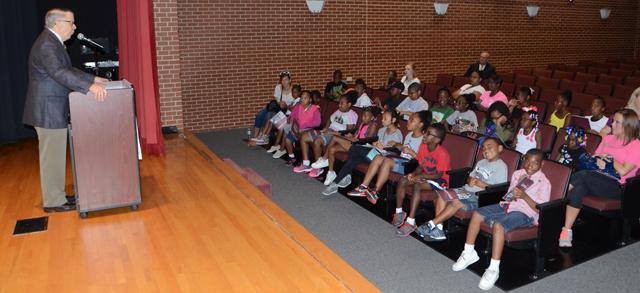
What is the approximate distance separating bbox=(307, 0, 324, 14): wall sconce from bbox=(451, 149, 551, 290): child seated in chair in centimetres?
664

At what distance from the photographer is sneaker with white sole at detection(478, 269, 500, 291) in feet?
13.2

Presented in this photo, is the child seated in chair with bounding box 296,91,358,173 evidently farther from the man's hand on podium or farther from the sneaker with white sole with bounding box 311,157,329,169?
the man's hand on podium

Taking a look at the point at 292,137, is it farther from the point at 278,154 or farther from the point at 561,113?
the point at 561,113

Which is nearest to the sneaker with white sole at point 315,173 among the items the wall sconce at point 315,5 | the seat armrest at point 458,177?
the seat armrest at point 458,177

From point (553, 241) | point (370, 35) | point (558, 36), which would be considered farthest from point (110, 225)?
point (558, 36)

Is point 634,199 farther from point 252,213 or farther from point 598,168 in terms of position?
point 252,213

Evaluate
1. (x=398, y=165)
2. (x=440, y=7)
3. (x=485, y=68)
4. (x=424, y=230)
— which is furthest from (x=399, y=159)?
(x=440, y=7)

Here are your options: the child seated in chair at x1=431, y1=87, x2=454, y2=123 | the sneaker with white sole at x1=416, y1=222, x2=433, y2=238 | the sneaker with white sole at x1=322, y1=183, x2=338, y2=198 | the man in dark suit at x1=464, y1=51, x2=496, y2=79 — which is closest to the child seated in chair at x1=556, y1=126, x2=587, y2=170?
the sneaker with white sole at x1=416, y1=222, x2=433, y2=238

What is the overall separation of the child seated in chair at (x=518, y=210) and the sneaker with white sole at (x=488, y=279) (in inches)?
3.7

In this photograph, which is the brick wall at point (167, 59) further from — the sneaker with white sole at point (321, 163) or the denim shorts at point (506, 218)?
the denim shorts at point (506, 218)

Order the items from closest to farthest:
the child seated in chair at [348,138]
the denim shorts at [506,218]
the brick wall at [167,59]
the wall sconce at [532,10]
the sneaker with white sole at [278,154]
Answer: the denim shorts at [506,218] < the child seated in chair at [348,138] < the brick wall at [167,59] < the sneaker with white sole at [278,154] < the wall sconce at [532,10]

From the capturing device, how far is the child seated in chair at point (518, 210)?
13.9 ft

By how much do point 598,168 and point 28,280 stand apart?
14.5 ft

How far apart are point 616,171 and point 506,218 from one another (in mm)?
1315
